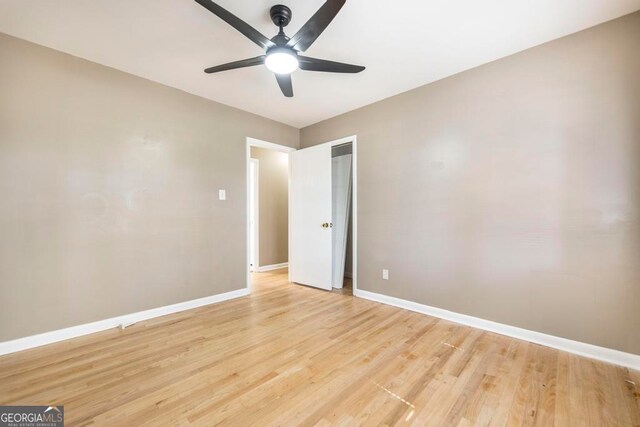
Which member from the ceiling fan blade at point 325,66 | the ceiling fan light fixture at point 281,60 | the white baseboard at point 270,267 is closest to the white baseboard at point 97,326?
the white baseboard at point 270,267

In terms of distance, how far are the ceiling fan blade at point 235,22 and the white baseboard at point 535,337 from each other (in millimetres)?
2912

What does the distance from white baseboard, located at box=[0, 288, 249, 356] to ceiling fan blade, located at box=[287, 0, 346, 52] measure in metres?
2.89

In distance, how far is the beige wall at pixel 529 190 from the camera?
1953mm

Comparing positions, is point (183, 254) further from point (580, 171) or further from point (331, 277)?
point (580, 171)

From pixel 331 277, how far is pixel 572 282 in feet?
8.36

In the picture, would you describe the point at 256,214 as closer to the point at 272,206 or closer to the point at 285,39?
the point at 272,206

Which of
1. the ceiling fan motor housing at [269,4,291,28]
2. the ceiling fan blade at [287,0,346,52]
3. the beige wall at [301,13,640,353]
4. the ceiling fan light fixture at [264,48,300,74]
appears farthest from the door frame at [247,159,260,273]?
the ceiling fan blade at [287,0,346,52]

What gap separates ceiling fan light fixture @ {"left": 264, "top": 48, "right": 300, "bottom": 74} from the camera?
1.83m

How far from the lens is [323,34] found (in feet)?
6.97

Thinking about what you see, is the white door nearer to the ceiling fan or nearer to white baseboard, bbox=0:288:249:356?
white baseboard, bbox=0:288:249:356

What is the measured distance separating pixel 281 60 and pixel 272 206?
3.66 metres

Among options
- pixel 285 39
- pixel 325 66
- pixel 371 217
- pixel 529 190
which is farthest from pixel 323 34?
pixel 529 190

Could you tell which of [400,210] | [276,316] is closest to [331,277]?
[276,316]

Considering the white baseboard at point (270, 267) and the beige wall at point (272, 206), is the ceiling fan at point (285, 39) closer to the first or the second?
the beige wall at point (272, 206)
